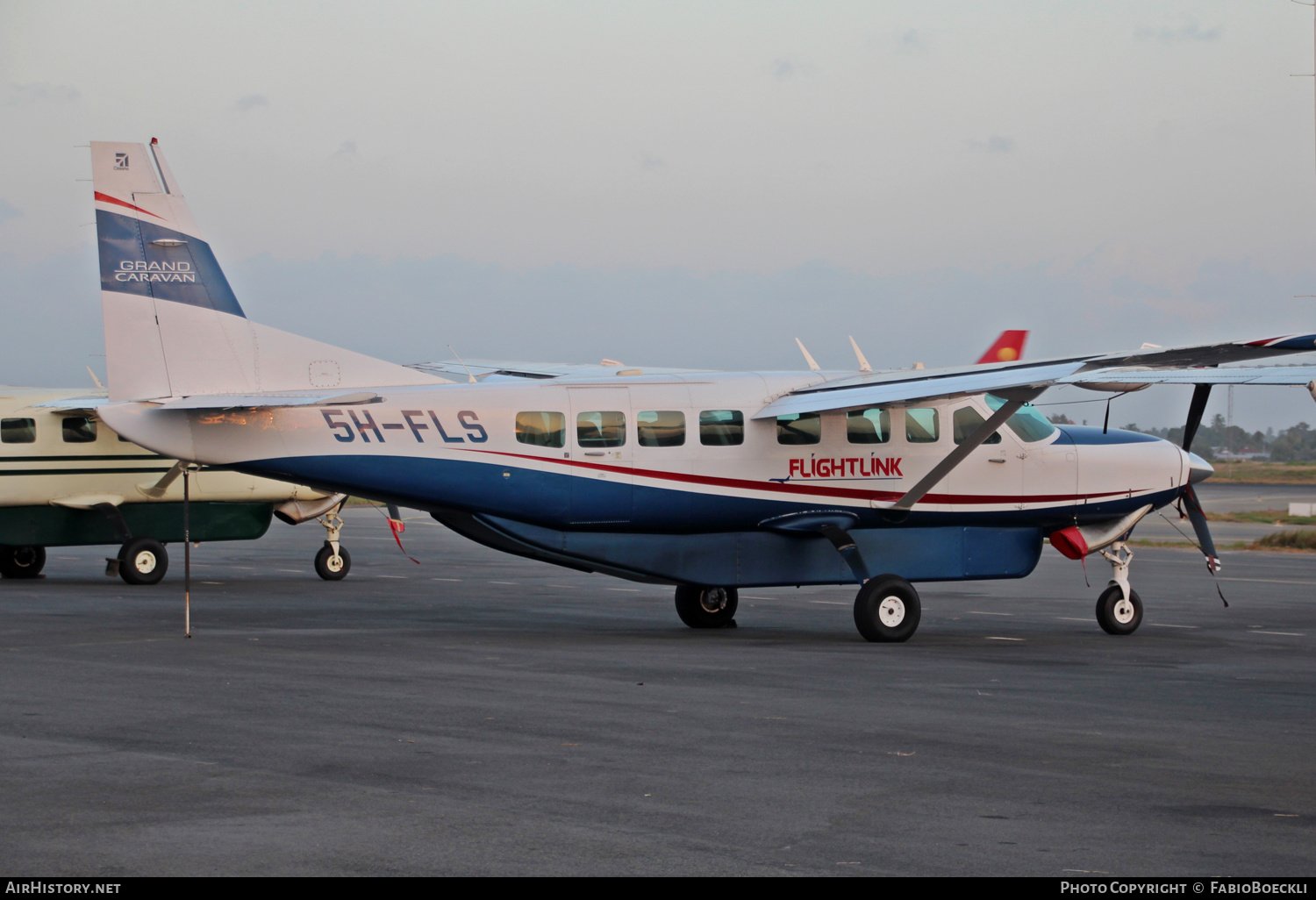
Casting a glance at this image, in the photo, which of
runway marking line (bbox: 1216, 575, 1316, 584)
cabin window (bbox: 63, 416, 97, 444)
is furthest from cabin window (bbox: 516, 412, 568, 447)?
runway marking line (bbox: 1216, 575, 1316, 584)

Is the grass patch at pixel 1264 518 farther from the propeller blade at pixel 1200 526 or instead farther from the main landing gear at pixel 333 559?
the main landing gear at pixel 333 559

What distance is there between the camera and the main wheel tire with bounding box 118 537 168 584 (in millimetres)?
23234

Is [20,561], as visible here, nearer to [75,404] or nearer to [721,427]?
[75,404]

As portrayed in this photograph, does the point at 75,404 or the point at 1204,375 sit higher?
the point at 75,404

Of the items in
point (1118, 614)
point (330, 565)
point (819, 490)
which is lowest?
point (1118, 614)

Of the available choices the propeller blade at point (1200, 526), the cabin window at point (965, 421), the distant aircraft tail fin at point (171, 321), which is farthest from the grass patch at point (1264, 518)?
the distant aircraft tail fin at point (171, 321)

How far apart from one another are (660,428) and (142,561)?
1135 cm

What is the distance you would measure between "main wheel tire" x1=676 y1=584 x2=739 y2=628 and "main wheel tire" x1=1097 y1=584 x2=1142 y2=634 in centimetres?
441

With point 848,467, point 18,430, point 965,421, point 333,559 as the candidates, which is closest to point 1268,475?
point 333,559

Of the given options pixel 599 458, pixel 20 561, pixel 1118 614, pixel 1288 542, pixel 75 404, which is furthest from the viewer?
pixel 1288 542

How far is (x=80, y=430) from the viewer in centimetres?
2361

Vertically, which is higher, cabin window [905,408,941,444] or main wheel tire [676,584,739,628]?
cabin window [905,408,941,444]

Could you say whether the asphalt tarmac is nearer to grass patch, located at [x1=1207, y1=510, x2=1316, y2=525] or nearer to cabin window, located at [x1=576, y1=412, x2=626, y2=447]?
cabin window, located at [x1=576, y1=412, x2=626, y2=447]

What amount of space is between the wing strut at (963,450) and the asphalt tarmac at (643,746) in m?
1.73
